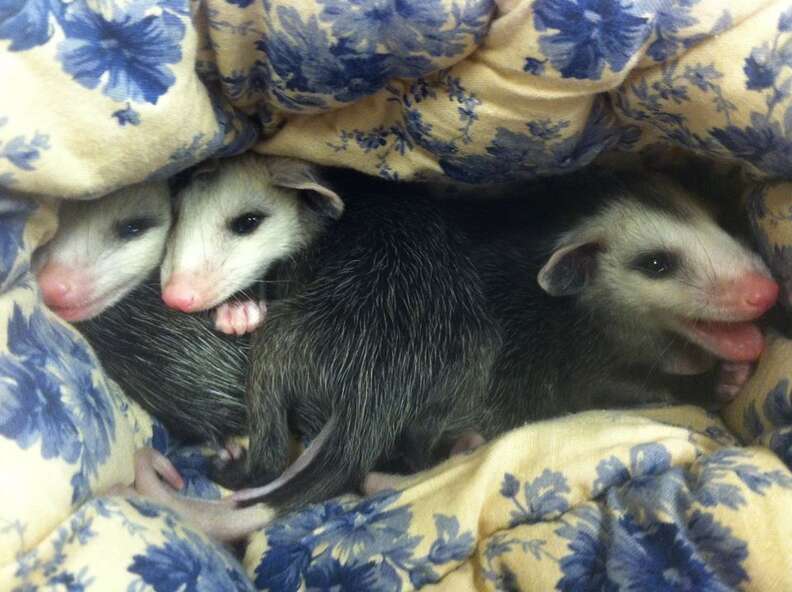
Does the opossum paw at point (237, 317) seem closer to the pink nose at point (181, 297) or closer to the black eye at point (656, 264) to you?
the pink nose at point (181, 297)

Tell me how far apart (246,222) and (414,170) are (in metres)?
0.39

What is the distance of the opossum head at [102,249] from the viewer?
51.6 inches

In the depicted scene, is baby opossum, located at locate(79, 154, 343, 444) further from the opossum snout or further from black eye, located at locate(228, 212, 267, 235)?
the opossum snout

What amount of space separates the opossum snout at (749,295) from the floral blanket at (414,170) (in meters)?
0.03

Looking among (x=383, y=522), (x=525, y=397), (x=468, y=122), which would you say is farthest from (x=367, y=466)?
(x=468, y=122)

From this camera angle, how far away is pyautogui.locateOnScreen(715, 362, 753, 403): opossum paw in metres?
1.38

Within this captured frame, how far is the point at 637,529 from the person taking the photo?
1086 mm

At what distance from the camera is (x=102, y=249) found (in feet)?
4.56

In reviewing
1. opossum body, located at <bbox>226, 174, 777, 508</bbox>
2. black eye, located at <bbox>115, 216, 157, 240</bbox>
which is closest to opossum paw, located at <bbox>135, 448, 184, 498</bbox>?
opossum body, located at <bbox>226, 174, 777, 508</bbox>

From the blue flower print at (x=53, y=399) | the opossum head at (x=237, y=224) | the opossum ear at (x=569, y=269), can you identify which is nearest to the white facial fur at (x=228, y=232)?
the opossum head at (x=237, y=224)

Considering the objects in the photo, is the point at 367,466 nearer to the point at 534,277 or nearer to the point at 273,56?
the point at 534,277

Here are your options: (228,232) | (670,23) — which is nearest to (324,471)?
(228,232)

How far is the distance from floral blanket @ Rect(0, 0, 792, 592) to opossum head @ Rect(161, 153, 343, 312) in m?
0.19

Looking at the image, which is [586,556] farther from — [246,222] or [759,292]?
[246,222]
